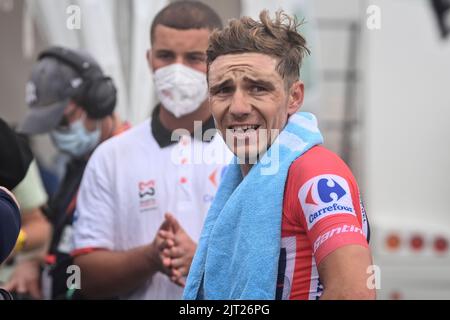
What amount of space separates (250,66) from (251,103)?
0.35 ft

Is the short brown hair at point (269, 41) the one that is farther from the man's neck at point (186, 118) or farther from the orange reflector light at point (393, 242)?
the orange reflector light at point (393, 242)

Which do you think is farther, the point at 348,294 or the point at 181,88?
the point at 181,88

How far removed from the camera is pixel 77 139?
432cm

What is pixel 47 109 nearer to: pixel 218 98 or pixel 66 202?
pixel 66 202

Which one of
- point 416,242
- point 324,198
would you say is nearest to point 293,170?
point 324,198

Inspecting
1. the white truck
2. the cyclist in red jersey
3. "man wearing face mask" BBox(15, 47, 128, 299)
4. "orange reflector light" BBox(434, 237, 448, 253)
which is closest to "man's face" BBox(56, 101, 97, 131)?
"man wearing face mask" BBox(15, 47, 128, 299)

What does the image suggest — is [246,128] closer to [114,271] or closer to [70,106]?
[114,271]

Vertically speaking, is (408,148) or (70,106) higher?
(70,106)

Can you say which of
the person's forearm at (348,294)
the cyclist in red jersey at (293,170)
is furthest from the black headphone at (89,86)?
the person's forearm at (348,294)

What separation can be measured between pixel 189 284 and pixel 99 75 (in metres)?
1.60

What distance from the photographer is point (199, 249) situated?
9.42 feet

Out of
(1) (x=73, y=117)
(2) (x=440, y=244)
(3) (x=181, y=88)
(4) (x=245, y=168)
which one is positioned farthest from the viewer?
(2) (x=440, y=244)

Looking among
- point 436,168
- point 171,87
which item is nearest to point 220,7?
point 171,87

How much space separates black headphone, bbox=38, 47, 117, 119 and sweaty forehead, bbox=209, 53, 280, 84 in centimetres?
144
